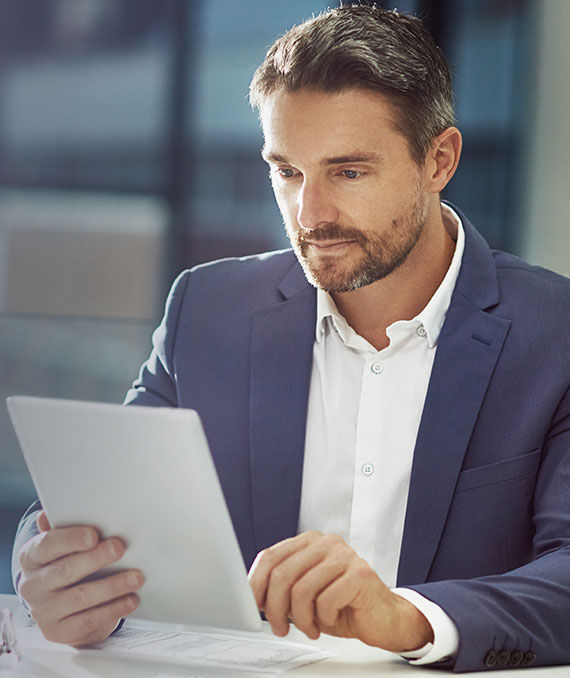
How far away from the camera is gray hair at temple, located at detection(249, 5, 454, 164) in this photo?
1637mm

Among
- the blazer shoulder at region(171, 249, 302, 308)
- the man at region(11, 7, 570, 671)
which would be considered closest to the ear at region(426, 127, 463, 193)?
the man at region(11, 7, 570, 671)

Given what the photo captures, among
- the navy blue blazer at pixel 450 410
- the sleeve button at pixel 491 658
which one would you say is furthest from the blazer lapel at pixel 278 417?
the sleeve button at pixel 491 658

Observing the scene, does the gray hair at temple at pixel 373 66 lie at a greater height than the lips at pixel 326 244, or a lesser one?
greater

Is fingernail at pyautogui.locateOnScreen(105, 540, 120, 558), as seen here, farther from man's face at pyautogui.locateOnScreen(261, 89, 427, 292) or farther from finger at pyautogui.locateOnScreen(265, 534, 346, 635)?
man's face at pyautogui.locateOnScreen(261, 89, 427, 292)

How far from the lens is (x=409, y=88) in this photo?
1688mm

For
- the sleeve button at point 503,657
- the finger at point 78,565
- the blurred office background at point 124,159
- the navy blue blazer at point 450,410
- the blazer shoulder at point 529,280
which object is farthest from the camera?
the blurred office background at point 124,159

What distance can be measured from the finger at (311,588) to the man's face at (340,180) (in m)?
0.68

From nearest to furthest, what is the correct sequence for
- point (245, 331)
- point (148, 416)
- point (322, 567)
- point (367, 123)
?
point (148, 416) → point (322, 567) → point (367, 123) → point (245, 331)

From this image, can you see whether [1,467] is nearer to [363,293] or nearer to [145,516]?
[363,293]

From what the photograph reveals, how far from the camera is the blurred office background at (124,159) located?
3.20 meters

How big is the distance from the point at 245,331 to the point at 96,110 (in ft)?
5.64

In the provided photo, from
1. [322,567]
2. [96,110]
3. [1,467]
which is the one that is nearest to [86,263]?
[96,110]

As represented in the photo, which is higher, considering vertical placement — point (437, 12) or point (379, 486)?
point (437, 12)

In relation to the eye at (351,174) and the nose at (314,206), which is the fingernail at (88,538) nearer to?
the nose at (314,206)
